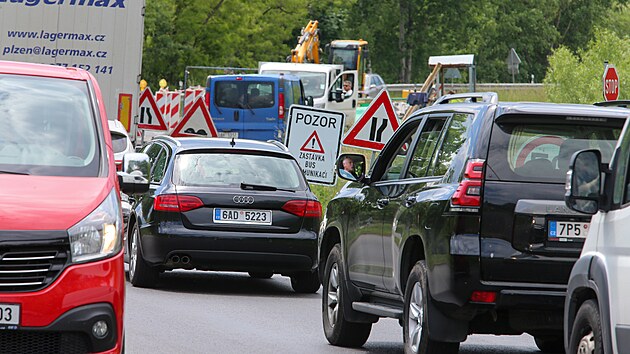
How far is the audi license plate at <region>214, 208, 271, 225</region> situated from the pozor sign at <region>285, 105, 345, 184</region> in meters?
5.60

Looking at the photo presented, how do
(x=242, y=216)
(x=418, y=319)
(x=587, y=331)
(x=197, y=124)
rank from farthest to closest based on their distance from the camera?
1. (x=197, y=124)
2. (x=242, y=216)
3. (x=418, y=319)
4. (x=587, y=331)

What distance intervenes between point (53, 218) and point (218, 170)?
7.84 m

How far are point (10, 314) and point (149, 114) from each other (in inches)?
818

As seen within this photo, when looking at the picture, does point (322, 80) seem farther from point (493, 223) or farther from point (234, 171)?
point (493, 223)

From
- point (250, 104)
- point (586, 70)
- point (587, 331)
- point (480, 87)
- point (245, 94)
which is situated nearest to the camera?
point (587, 331)

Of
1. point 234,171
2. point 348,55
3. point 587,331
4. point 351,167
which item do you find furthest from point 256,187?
point 348,55

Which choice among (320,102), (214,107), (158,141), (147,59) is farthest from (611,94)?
(147,59)

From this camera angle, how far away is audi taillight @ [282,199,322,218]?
15.4 meters

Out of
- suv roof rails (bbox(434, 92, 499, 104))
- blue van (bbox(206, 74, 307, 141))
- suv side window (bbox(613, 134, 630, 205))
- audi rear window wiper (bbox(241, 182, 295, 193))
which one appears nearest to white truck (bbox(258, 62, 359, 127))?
blue van (bbox(206, 74, 307, 141))

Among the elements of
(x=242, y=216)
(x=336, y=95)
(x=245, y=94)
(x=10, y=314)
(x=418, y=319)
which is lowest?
(x=418, y=319)

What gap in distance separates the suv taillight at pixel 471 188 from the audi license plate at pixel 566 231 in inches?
18.4

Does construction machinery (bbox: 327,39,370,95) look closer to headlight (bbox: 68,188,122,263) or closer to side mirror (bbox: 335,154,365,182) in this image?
side mirror (bbox: 335,154,365,182)

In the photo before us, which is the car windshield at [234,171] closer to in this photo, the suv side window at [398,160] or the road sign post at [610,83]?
the suv side window at [398,160]

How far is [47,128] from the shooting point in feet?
29.4
